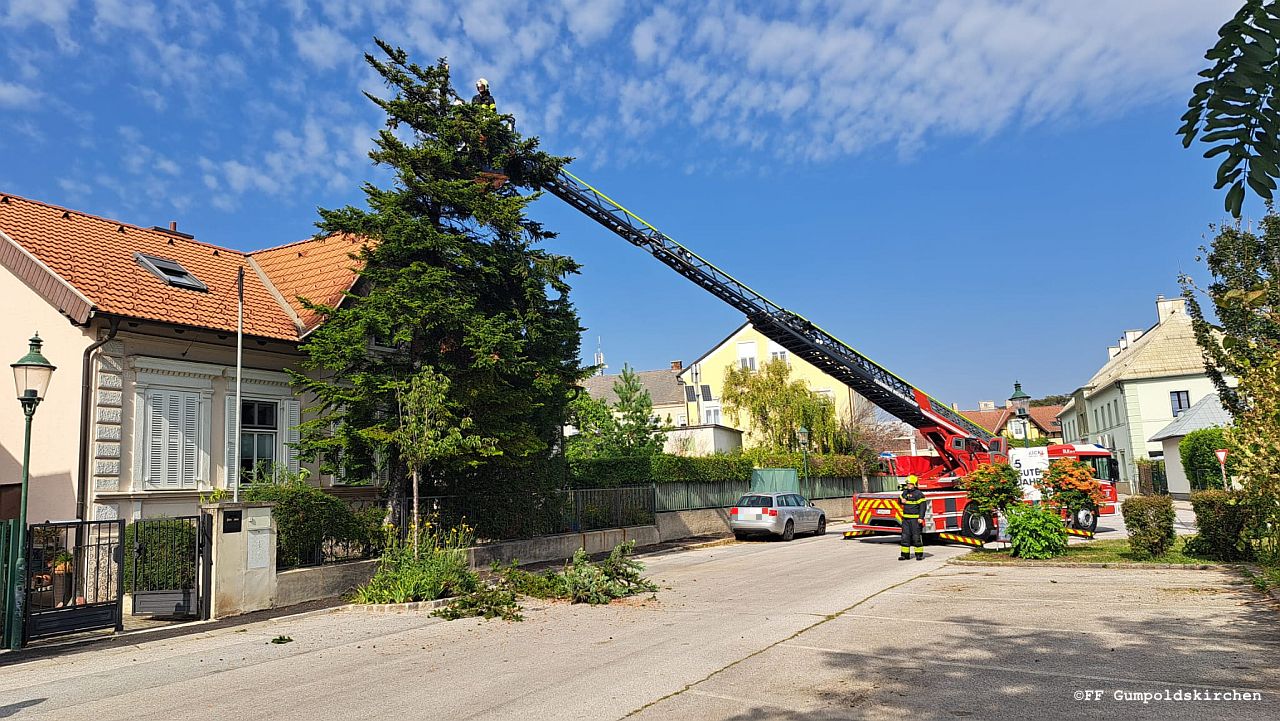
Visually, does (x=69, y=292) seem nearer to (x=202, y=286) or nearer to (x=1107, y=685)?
(x=202, y=286)

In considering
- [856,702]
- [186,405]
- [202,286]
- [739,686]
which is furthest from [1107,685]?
[202,286]

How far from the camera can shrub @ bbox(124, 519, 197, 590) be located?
40.0 ft

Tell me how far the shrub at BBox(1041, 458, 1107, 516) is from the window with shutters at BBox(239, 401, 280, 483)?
662 inches

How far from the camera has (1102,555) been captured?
17.3 meters

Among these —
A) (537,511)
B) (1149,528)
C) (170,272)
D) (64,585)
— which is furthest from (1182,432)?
(64,585)

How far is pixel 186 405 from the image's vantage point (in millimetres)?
16172

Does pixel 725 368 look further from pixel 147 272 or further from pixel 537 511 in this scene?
pixel 147 272

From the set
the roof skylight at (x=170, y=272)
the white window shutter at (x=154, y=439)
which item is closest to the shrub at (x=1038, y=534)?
the white window shutter at (x=154, y=439)

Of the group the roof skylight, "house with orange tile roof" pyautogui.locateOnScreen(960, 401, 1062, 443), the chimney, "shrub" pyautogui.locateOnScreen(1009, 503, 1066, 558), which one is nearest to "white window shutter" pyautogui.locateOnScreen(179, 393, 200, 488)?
the roof skylight

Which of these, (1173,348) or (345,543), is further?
(1173,348)

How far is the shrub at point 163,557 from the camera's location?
12.2 meters

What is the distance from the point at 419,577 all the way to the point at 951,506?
1509 cm

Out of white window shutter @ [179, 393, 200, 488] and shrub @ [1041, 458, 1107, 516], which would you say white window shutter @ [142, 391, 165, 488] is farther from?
shrub @ [1041, 458, 1107, 516]

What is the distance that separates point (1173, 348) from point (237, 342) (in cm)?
5430
